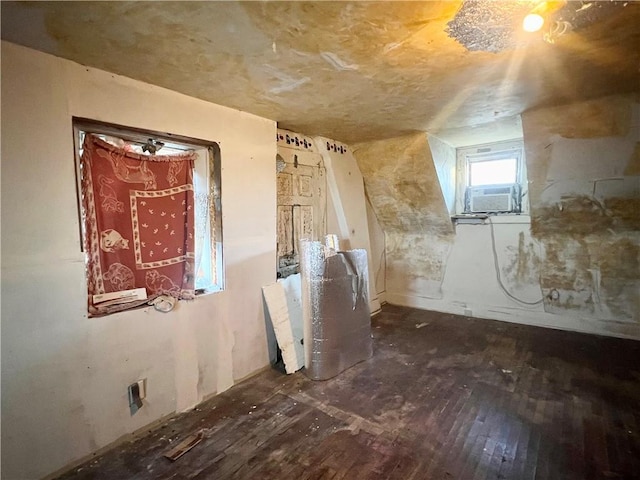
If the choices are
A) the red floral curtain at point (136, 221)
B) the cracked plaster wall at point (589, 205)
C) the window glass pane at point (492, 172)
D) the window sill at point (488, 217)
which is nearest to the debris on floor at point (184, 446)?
the red floral curtain at point (136, 221)

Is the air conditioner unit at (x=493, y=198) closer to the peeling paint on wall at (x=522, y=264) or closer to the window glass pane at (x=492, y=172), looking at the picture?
the window glass pane at (x=492, y=172)

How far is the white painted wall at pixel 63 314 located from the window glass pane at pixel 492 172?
3.52 m

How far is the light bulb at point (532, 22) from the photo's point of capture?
1.36m

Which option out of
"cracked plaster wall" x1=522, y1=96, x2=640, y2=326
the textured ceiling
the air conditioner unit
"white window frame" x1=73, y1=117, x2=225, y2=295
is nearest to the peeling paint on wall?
"cracked plaster wall" x1=522, y1=96, x2=640, y2=326

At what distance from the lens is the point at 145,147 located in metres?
2.15

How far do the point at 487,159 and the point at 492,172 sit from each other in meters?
0.19

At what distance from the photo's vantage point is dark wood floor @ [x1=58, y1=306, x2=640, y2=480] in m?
1.71

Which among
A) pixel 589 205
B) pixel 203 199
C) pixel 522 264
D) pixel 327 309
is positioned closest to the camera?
pixel 203 199

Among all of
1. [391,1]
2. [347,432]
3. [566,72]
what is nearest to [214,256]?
[347,432]

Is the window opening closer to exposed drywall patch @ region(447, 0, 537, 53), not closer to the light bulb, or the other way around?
exposed drywall patch @ region(447, 0, 537, 53)

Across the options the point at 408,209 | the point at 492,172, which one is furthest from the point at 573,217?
the point at 408,209

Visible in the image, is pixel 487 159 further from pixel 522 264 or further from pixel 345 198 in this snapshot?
pixel 345 198

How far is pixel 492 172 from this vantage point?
13.9 feet

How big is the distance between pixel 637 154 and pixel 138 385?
4171mm
